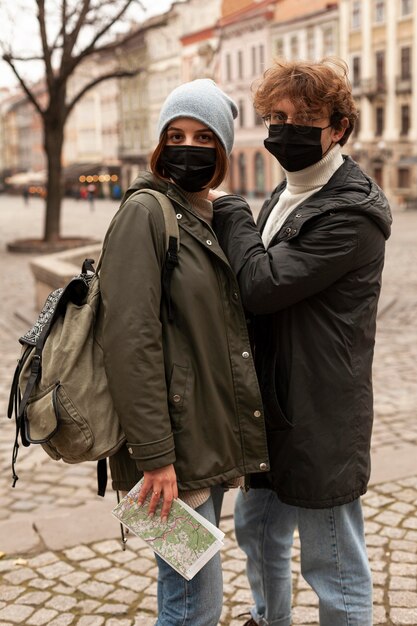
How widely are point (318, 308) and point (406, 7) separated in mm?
43418

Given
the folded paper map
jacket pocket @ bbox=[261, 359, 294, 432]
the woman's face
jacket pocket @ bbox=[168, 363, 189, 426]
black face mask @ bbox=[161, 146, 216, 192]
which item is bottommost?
the folded paper map

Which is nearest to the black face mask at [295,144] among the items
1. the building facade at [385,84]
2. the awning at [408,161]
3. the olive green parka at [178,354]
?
the olive green parka at [178,354]

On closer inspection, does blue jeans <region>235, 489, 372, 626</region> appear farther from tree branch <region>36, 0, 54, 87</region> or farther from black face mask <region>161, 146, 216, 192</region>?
tree branch <region>36, 0, 54, 87</region>

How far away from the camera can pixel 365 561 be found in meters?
2.54

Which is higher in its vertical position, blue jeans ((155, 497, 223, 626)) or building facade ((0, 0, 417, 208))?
building facade ((0, 0, 417, 208))

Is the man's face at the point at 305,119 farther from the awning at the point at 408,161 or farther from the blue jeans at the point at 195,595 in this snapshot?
the awning at the point at 408,161

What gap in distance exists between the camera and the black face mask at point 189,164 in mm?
2311

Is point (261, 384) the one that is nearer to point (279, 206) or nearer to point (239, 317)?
point (239, 317)

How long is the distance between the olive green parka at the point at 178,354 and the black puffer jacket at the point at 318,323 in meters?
0.10

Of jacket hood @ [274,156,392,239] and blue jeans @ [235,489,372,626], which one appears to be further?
blue jeans @ [235,489,372,626]

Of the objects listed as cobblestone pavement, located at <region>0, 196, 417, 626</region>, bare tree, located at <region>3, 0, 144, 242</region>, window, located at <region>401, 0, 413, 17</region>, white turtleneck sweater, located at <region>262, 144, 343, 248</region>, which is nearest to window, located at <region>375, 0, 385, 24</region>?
window, located at <region>401, 0, 413, 17</region>

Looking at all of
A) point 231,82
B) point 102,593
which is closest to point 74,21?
point 102,593

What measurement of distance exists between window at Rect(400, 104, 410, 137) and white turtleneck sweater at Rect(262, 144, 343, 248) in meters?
42.1

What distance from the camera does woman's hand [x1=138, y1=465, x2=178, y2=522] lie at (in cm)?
219
